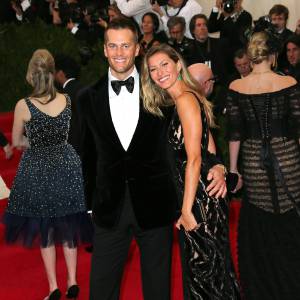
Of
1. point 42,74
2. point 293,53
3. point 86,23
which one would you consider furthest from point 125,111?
point 86,23

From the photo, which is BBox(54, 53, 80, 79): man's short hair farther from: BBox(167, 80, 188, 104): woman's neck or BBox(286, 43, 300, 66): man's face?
BBox(286, 43, 300, 66): man's face

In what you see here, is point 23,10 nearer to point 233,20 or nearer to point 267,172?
point 233,20

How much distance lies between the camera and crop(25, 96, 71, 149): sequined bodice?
198 inches

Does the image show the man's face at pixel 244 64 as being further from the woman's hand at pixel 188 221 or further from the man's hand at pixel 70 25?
the woman's hand at pixel 188 221

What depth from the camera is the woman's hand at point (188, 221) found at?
12.4 ft

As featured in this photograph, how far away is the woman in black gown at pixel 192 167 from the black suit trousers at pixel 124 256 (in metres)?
0.13

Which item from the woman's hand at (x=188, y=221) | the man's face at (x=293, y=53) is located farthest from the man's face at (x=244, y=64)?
the woman's hand at (x=188, y=221)

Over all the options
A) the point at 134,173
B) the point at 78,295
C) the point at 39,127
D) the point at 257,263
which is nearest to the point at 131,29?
the point at 134,173

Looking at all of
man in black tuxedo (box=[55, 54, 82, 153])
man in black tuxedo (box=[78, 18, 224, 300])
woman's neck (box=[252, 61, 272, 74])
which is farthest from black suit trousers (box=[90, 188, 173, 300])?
man in black tuxedo (box=[55, 54, 82, 153])

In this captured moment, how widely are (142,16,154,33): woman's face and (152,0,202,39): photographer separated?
3.42 feet

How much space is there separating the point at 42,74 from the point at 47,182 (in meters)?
0.78

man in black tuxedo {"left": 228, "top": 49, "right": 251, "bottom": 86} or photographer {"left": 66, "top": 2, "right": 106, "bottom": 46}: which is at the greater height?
photographer {"left": 66, "top": 2, "right": 106, "bottom": 46}

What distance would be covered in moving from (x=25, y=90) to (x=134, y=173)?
6.66 metres

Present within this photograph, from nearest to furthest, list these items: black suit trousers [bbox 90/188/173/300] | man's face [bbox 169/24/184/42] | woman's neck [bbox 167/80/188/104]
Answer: woman's neck [bbox 167/80/188/104], black suit trousers [bbox 90/188/173/300], man's face [bbox 169/24/184/42]
